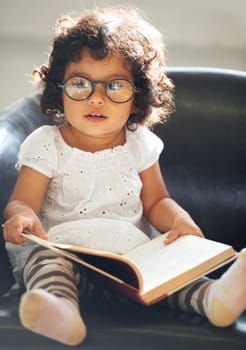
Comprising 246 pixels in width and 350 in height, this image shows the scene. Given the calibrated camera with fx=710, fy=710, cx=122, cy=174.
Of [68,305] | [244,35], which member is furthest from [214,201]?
[244,35]

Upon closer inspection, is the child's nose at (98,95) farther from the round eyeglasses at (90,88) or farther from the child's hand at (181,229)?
the child's hand at (181,229)

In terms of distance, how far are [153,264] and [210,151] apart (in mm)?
498

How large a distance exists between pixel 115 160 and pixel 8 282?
0.97 ft

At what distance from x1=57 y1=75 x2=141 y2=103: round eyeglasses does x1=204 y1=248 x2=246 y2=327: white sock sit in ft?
1.28

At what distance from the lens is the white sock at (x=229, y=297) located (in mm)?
1044

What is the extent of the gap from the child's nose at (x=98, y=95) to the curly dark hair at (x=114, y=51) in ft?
0.18

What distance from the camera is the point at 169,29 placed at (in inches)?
82.5

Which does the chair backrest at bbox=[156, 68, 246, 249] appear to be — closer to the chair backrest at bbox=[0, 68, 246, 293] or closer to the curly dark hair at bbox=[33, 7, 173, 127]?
the chair backrest at bbox=[0, 68, 246, 293]

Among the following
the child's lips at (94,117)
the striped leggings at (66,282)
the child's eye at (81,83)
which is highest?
the child's eye at (81,83)

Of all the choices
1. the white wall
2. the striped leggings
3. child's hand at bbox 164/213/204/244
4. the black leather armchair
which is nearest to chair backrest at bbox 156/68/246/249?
the black leather armchair

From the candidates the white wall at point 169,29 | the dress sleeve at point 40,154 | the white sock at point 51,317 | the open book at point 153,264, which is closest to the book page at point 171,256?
the open book at point 153,264

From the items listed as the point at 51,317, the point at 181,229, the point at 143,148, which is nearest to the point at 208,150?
the point at 143,148

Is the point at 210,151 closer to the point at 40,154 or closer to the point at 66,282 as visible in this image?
the point at 40,154

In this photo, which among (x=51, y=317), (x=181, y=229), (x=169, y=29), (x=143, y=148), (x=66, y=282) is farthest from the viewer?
(x=169, y=29)
